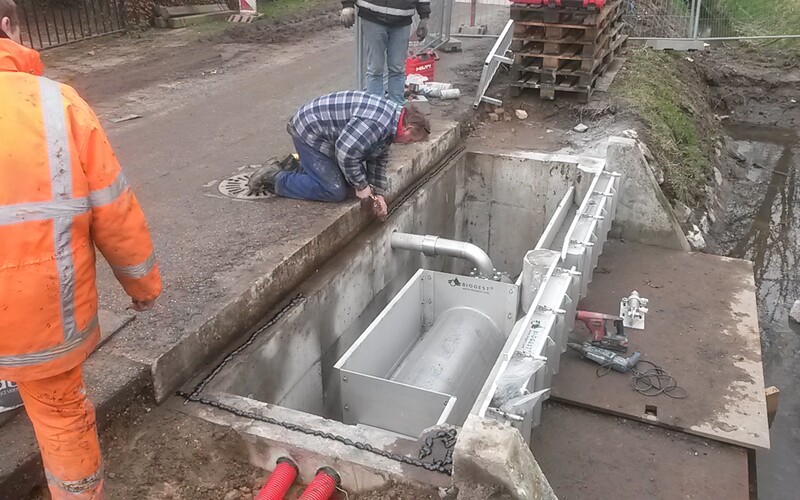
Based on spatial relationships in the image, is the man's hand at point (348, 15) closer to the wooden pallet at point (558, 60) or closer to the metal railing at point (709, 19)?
the wooden pallet at point (558, 60)

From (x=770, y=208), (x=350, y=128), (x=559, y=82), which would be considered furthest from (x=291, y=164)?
(x=770, y=208)

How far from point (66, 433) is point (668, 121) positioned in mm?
9022

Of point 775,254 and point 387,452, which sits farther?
point 775,254

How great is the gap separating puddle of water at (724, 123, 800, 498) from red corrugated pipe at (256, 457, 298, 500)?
428 centimetres

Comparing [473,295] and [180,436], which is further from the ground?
[180,436]

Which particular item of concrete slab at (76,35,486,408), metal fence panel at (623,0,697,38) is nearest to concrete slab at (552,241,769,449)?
concrete slab at (76,35,486,408)

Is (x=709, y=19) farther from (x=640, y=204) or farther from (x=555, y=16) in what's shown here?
(x=640, y=204)

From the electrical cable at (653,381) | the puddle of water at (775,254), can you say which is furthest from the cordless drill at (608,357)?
the puddle of water at (775,254)

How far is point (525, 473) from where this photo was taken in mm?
3217

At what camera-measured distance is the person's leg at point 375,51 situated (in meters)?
7.30

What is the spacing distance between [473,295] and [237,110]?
419 centimetres

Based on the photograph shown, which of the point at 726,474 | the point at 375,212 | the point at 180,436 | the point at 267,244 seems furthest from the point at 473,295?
the point at 180,436

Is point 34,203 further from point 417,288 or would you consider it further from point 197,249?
point 417,288

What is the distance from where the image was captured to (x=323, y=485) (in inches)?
139
